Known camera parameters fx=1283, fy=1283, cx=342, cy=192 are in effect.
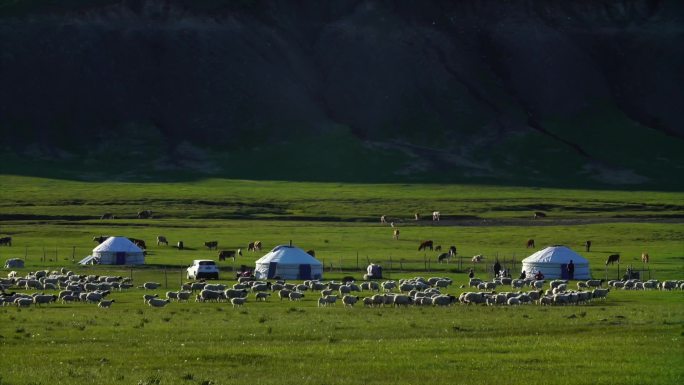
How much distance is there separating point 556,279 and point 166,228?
168 feet

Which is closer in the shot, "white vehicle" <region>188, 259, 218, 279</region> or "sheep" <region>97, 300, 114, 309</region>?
"sheep" <region>97, 300, 114, 309</region>

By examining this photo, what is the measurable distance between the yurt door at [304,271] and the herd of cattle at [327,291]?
194 inches

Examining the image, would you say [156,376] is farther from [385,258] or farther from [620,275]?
[385,258]

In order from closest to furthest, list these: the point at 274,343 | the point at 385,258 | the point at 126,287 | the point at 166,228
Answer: the point at 274,343 < the point at 126,287 < the point at 385,258 < the point at 166,228

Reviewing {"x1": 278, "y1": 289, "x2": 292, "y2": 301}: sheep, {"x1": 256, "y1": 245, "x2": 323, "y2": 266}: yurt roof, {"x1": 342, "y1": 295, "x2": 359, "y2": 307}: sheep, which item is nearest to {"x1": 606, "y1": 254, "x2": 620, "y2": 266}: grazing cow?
{"x1": 256, "y1": 245, "x2": 323, "y2": 266}: yurt roof

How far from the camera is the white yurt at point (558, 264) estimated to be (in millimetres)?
72938

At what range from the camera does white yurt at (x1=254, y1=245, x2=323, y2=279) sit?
72.4m

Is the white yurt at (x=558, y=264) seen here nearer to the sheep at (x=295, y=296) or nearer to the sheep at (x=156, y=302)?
the sheep at (x=295, y=296)

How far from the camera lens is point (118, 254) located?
81125mm

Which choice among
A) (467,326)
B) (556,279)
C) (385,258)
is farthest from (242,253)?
(467,326)

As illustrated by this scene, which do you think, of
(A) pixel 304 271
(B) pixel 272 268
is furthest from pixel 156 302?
(B) pixel 272 268

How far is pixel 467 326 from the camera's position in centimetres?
4259

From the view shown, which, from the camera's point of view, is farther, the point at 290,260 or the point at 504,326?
the point at 290,260

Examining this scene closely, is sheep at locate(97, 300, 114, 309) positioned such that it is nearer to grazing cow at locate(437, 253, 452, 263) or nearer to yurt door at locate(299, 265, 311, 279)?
yurt door at locate(299, 265, 311, 279)
